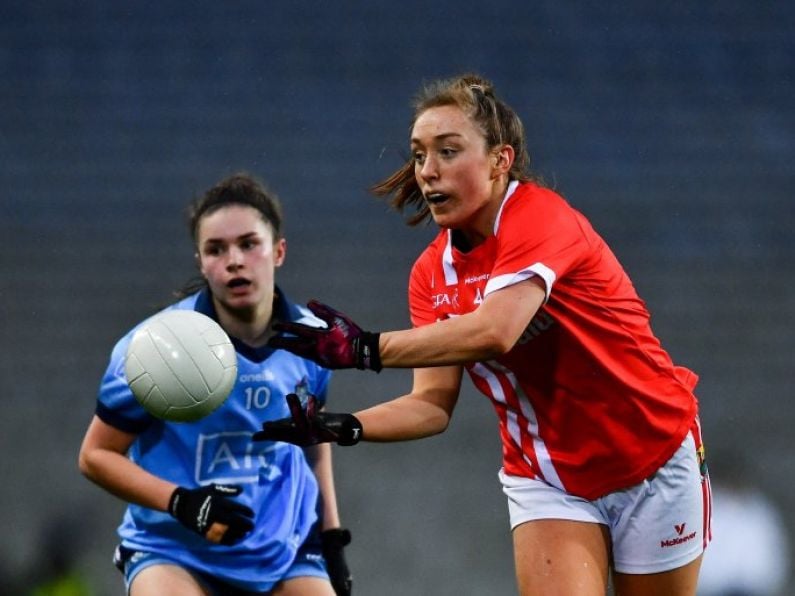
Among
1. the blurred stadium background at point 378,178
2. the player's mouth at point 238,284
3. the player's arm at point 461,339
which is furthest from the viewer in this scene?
the blurred stadium background at point 378,178

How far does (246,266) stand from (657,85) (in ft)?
11.7

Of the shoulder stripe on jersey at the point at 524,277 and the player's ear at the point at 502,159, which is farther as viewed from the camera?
the player's ear at the point at 502,159

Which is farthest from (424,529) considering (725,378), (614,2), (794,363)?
(614,2)

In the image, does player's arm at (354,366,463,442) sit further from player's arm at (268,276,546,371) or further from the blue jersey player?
the blue jersey player

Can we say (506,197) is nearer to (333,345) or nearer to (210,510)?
(333,345)

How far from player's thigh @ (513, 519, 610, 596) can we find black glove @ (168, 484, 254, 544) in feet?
2.30

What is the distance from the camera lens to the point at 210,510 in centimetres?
295

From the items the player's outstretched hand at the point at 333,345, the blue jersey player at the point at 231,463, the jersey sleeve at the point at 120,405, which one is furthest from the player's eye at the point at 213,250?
the player's outstretched hand at the point at 333,345

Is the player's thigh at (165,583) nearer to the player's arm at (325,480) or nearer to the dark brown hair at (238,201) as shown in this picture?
the player's arm at (325,480)

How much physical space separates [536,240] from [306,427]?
0.62 m

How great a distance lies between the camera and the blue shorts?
3172 mm

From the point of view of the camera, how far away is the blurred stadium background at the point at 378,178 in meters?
5.56

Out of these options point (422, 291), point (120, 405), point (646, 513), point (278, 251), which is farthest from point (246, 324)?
point (646, 513)

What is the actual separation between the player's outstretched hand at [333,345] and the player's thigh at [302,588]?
1.08m
